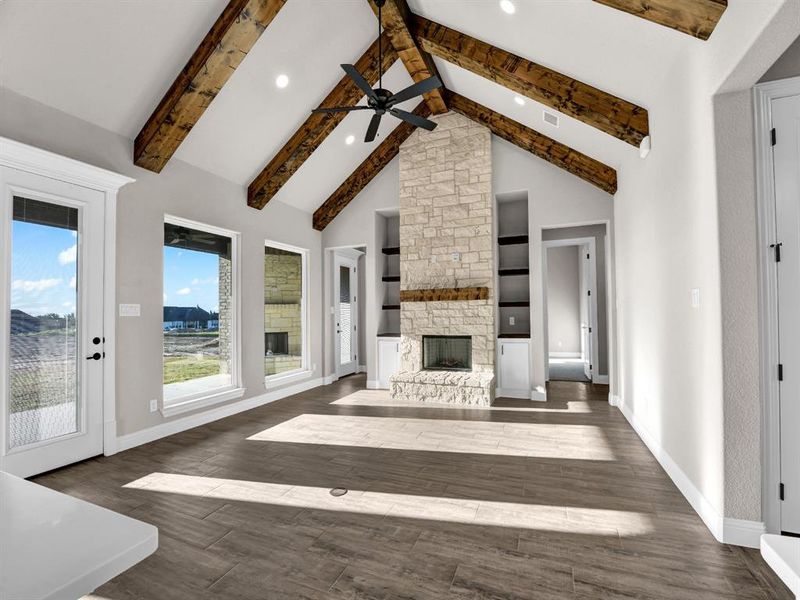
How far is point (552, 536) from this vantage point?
2.33 m

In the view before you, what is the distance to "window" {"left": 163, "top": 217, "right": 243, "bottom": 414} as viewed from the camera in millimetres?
4559

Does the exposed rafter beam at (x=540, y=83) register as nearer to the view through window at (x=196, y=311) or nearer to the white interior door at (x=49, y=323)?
the view through window at (x=196, y=311)

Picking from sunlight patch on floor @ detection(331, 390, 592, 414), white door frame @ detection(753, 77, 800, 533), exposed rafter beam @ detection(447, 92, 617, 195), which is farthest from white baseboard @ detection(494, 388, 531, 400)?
white door frame @ detection(753, 77, 800, 533)

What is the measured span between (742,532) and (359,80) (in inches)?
160

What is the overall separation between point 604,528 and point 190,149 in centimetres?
501

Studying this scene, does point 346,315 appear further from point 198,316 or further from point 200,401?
point 200,401

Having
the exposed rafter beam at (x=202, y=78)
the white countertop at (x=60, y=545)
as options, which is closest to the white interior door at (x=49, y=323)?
the exposed rafter beam at (x=202, y=78)

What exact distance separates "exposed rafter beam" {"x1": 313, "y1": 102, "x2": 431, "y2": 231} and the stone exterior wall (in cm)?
19

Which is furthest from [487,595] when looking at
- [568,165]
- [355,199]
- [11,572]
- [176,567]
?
[355,199]

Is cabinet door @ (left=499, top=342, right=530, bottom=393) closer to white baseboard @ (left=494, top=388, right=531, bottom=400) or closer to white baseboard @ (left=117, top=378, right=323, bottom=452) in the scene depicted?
white baseboard @ (left=494, top=388, right=531, bottom=400)

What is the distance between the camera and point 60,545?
0.85 m

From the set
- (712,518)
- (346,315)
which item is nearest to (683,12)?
(712,518)

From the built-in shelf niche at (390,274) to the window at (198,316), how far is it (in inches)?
99.8

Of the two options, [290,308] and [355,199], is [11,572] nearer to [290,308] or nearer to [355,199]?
[290,308]
